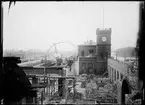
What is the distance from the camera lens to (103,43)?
3766cm

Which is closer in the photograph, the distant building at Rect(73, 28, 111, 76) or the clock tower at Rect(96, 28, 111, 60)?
the distant building at Rect(73, 28, 111, 76)

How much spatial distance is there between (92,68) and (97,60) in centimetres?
251

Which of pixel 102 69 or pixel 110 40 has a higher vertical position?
pixel 110 40

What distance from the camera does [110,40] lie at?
124 ft

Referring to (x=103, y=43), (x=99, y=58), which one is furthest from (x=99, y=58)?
(x=103, y=43)

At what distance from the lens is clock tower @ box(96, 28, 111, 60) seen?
122 ft

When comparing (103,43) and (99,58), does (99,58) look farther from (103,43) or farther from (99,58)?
(103,43)

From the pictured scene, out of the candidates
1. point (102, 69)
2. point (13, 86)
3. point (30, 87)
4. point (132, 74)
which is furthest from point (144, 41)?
point (102, 69)

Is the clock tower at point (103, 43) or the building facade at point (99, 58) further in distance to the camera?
the clock tower at point (103, 43)

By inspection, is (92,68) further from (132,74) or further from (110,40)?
(132,74)

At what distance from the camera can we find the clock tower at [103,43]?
37.2m

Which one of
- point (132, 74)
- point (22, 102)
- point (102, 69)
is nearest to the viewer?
point (22, 102)

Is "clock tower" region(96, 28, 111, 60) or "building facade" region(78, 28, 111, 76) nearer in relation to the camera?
"building facade" region(78, 28, 111, 76)

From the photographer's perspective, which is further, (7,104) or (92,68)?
(92,68)
